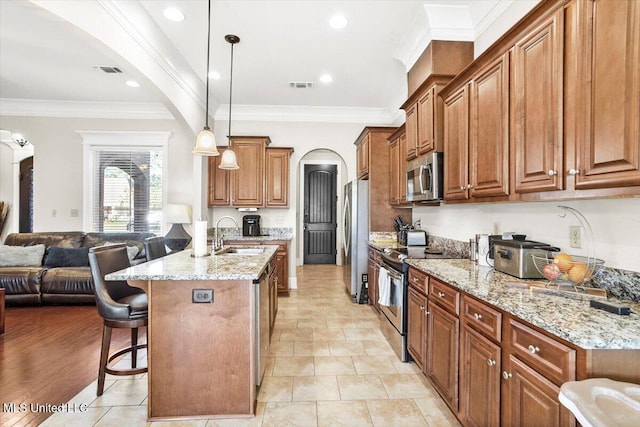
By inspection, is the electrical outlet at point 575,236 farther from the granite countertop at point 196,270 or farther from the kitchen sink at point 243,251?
the kitchen sink at point 243,251

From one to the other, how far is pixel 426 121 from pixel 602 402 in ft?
8.17

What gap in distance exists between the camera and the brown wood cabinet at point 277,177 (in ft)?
16.8

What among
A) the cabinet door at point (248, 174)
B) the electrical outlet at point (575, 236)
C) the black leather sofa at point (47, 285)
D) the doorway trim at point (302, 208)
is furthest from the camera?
the doorway trim at point (302, 208)

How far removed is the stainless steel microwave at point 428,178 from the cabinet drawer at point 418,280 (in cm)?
70

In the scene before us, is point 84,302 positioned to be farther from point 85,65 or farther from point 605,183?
point 605,183

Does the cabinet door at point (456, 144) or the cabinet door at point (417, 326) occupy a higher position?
the cabinet door at point (456, 144)

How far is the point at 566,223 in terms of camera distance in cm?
181

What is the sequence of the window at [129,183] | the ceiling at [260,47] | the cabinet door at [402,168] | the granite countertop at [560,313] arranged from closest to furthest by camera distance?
1. the granite countertop at [560,313]
2. the ceiling at [260,47]
3. the cabinet door at [402,168]
4. the window at [129,183]

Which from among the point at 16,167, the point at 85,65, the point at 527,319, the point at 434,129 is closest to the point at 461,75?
the point at 434,129

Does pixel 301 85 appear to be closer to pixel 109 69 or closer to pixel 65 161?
pixel 109 69

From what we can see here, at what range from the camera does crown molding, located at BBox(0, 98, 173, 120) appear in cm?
511

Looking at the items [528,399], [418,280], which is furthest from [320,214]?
[528,399]

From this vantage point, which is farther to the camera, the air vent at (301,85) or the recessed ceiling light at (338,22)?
the air vent at (301,85)

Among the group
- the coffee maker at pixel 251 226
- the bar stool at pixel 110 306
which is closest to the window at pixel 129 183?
the coffee maker at pixel 251 226
